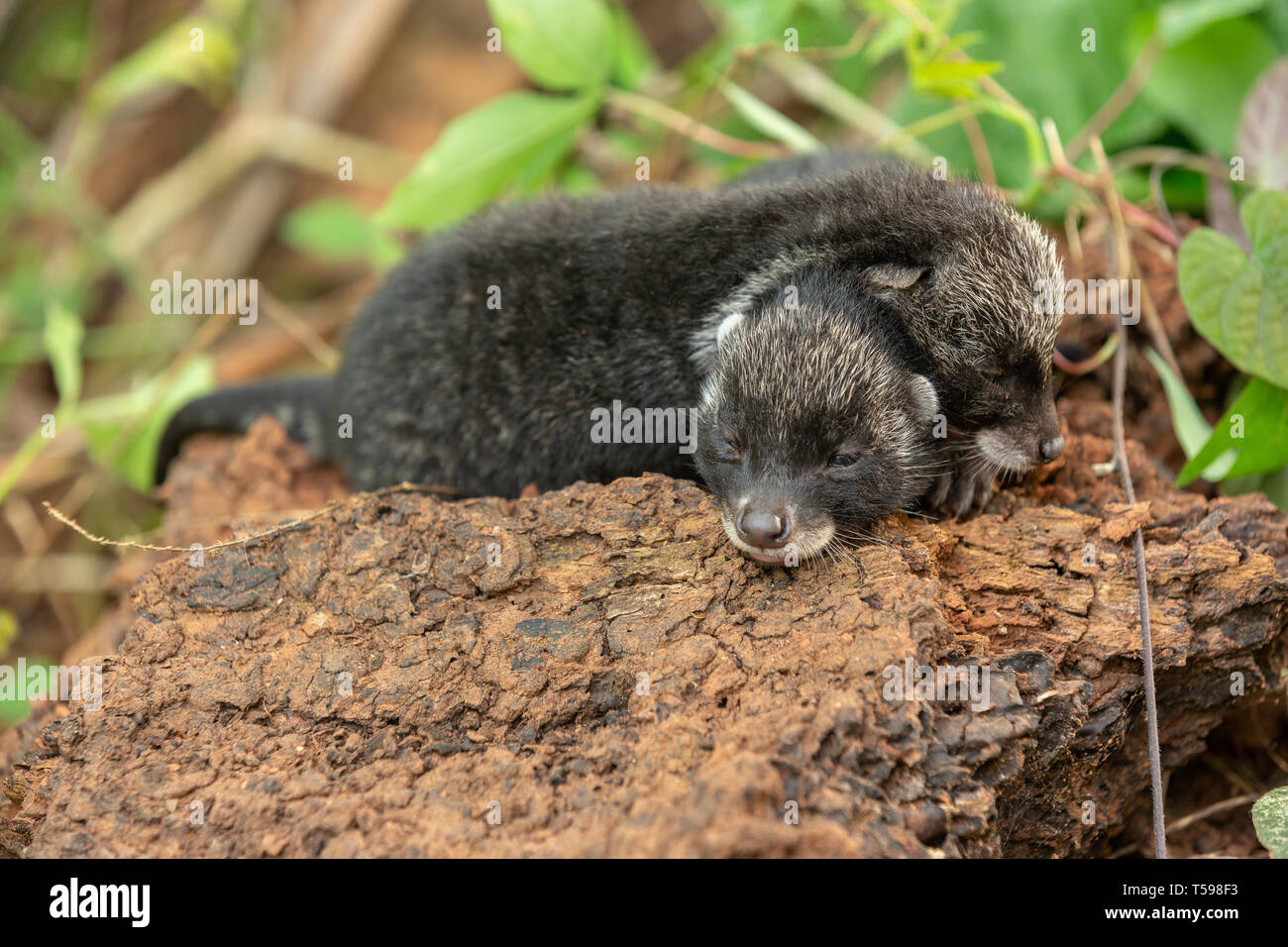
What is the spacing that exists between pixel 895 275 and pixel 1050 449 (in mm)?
947

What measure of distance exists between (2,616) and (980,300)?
5.13 meters

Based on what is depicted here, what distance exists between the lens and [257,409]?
652 centimetres

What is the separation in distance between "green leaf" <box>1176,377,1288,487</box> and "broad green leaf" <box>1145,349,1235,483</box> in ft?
0.90

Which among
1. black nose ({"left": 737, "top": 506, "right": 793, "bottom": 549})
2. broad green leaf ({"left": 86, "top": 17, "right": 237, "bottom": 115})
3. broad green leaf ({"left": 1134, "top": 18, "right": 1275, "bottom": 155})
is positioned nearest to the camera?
black nose ({"left": 737, "top": 506, "right": 793, "bottom": 549})

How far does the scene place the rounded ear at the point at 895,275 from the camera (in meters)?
4.71

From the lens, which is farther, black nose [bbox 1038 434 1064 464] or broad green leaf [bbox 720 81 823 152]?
broad green leaf [bbox 720 81 823 152]

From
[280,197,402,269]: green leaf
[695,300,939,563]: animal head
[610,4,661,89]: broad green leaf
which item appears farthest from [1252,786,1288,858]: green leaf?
[280,197,402,269]: green leaf

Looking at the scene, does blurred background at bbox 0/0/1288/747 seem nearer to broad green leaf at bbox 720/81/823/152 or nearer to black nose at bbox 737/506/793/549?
broad green leaf at bbox 720/81/823/152

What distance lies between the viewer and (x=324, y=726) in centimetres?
393

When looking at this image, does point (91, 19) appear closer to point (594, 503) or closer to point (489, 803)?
point (594, 503)

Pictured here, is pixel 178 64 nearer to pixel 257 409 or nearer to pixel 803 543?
pixel 257 409

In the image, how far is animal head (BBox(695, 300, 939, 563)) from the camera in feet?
14.4

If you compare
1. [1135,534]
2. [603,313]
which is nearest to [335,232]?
[603,313]
